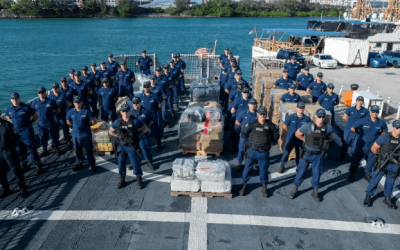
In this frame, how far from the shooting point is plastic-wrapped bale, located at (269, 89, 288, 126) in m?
9.90

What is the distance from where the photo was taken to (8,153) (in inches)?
264

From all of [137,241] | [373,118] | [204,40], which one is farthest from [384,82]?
[204,40]

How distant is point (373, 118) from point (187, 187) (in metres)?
4.69

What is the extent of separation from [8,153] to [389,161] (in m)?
7.89

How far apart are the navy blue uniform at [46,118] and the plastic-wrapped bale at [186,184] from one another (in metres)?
4.12

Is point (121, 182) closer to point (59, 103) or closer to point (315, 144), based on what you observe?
point (59, 103)

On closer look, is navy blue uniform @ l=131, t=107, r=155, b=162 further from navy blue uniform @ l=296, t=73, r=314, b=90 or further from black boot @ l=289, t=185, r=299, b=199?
navy blue uniform @ l=296, t=73, r=314, b=90

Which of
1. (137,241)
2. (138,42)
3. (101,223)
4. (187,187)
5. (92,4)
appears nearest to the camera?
(137,241)

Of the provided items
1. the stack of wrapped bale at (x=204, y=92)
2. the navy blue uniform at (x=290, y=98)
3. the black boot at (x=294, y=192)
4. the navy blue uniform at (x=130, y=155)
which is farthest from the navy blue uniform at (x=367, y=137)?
the stack of wrapped bale at (x=204, y=92)

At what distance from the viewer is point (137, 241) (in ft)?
18.6

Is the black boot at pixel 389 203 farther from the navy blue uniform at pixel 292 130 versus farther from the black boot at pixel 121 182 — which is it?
the black boot at pixel 121 182

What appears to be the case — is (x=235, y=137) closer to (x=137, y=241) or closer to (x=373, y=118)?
(x=373, y=118)

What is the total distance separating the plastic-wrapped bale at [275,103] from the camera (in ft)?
32.5

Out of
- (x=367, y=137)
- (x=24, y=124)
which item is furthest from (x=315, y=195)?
(x=24, y=124)
